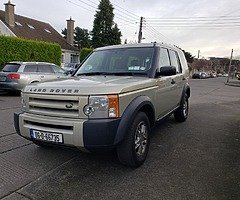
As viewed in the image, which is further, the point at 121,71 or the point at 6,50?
the point at 6,50

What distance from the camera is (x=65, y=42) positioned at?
124ft

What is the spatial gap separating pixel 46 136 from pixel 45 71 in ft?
31.4

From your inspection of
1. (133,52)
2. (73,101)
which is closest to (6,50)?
(133,52)

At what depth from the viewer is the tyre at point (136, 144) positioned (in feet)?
11.5

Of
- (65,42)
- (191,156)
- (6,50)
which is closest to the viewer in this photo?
(191,156)

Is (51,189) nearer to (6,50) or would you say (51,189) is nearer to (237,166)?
(237,166)

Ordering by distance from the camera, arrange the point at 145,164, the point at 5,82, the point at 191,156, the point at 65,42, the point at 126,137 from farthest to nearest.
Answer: the point at 65,42, the point at 5,82, the point at 191,156, the point at 145,164, the point at 126,137

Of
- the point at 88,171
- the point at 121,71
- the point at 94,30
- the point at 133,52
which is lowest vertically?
the point at 88,171

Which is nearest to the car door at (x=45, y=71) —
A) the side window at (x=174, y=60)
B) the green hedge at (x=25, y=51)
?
the green hedge at (x=25, y=51)

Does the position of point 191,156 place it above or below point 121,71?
below

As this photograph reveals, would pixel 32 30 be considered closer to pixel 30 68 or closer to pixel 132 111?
pixel 30 68

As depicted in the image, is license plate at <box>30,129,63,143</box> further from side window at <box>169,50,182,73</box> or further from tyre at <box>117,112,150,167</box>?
side window at <box>169,50,182,73</box>

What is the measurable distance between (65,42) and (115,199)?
37.1 meters

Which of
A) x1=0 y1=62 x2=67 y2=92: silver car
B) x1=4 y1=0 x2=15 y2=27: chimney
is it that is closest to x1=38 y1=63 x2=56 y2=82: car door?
x1=0 y1=62 x2=67 y2=92: silver car
